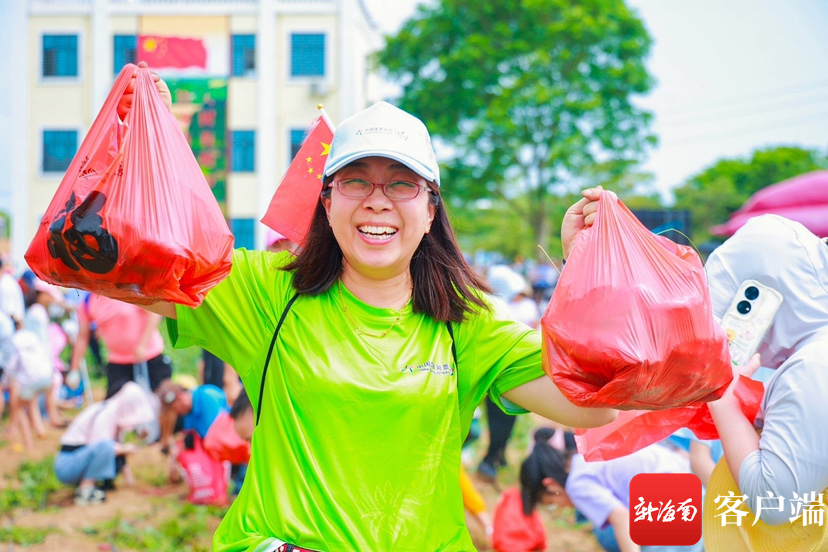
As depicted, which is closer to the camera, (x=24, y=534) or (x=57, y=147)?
(x=24, y=534)

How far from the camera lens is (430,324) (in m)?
1.88

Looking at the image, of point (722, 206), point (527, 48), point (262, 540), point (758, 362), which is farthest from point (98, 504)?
point (722, 206)

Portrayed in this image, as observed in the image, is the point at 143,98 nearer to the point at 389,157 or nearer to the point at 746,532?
the point at 389,157

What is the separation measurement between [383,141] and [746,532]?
1503 mm

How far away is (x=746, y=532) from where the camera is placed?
2119 mm

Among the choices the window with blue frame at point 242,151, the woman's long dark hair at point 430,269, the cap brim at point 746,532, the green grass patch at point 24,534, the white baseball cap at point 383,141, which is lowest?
the green grass patch at point 24,534

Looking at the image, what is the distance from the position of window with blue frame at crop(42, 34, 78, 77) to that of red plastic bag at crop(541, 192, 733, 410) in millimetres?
22576

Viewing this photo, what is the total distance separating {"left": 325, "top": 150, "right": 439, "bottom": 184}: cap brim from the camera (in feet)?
5.57

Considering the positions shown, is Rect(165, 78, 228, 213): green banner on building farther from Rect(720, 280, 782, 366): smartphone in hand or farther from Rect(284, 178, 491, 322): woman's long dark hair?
Rect(720, 280, 782, 366): smartphone in hand

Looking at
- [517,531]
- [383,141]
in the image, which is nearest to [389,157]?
[383,141]

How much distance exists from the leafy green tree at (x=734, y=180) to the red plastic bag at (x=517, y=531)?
92.8ft

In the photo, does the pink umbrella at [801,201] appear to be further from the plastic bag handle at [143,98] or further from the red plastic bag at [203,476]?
the plastic bag handle at [143,98]

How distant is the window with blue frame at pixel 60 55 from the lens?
21.1 meters

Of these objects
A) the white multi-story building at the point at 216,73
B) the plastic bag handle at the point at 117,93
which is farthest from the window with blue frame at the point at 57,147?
the plastic bag handle at the point at 117,93
